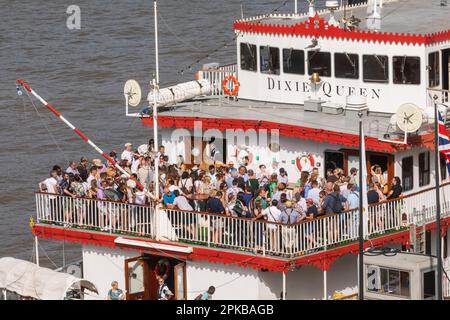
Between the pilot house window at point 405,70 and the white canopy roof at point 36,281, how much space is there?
27.7 ft

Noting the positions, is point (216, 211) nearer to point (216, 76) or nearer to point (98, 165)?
point (98, 165)

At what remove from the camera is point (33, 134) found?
56.2 metres

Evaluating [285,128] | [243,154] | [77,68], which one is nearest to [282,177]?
[285,128]

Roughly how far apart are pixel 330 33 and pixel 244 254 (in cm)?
693

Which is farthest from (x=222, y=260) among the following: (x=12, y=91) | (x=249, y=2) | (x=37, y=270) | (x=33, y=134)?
(x=249, y=2)

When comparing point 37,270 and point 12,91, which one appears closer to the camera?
point 37,270

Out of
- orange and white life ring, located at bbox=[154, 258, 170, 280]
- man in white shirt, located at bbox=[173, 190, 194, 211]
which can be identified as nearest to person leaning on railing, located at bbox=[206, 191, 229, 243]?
man in white shirt, located at bbox=[173, 190, 194, 211]

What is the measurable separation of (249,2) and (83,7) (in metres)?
8.07

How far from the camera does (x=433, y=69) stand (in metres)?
37.5

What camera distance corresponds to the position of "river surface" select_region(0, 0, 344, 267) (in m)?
51.1

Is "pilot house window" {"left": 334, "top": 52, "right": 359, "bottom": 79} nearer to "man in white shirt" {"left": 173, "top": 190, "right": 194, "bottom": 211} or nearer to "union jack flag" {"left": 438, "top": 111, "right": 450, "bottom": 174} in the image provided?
"union jack flag" {"left": 438, "top": 111, "right": 450, "bottom": 174}

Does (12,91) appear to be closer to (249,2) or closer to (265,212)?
(249,2)

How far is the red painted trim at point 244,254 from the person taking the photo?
1305 inches

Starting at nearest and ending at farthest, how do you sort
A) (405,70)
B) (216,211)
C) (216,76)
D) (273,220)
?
(273,220) < (216,211) < (405,70) < (216,76)
